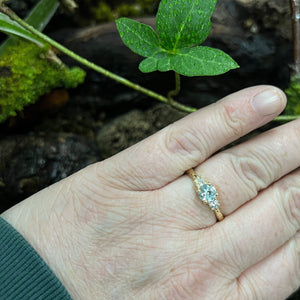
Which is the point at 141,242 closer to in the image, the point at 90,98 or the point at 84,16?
the point at 90,98

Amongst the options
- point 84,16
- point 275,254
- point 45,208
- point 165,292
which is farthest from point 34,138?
point 275,254

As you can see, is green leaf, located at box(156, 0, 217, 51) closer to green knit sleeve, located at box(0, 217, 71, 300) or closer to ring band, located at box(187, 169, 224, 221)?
ring band, located at box(187, 169, 224, 221)

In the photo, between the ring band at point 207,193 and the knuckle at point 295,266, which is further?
the knuckle at point 295,266

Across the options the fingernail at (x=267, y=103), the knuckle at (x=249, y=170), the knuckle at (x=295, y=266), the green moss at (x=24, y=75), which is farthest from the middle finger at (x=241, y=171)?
the green moss at (x=24, y=75)

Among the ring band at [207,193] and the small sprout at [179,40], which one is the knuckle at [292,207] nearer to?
the ring band at [207,193]

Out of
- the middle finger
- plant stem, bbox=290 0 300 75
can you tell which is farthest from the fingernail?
plant stem, bbox=290 0 300 75
